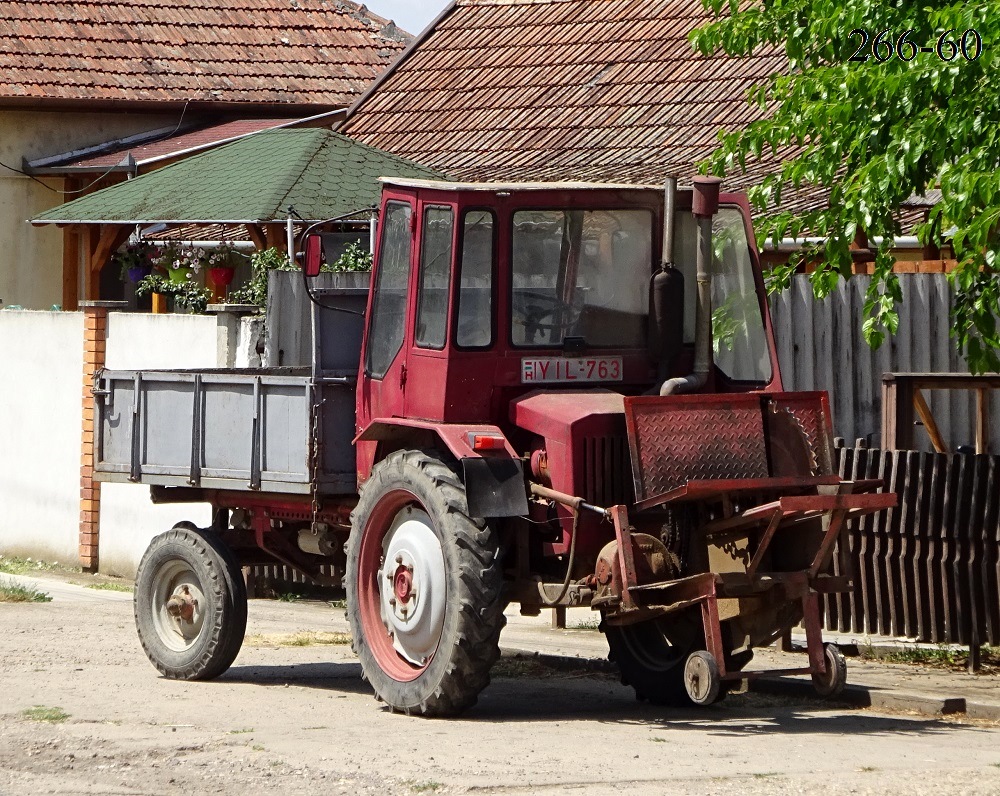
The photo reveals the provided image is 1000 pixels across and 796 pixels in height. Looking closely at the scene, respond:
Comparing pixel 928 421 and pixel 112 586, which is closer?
pixel 928 421

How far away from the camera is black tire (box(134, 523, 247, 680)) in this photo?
10.2 meters

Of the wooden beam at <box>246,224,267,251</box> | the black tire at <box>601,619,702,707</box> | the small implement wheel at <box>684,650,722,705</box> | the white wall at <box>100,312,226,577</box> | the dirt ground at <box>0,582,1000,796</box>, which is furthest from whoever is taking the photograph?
the wooden beam at <box>246,224,267,251</box>

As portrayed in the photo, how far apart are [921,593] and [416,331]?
3.70 metres

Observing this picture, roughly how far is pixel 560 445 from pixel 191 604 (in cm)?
282

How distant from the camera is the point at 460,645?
28.1 ft

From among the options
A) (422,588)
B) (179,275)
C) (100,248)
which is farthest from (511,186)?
(100,248)

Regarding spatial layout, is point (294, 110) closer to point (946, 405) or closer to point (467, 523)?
point (946, 405)

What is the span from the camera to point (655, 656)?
988 cm

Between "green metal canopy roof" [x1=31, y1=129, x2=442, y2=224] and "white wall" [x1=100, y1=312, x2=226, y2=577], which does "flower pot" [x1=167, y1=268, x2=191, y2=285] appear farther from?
"white wall" [x1=100, y1=312, x2=226, y2=577]

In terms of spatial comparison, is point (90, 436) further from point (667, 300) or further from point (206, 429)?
point (667, 300)

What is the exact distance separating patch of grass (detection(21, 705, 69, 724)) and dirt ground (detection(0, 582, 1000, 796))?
2 cm

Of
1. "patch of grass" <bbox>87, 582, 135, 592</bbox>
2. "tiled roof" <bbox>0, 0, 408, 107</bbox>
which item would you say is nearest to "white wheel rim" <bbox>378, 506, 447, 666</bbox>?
"patch of grass" <bbox>87, 582, 135, 592</bbox>

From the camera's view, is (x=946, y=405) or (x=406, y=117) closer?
(x=946, y=405)

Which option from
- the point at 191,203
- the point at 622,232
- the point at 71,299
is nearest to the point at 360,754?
the point at 622,232
